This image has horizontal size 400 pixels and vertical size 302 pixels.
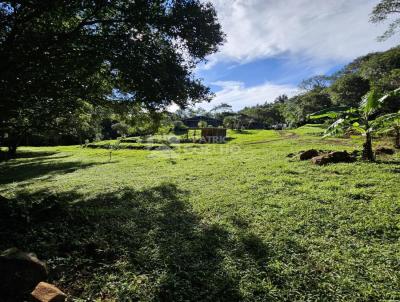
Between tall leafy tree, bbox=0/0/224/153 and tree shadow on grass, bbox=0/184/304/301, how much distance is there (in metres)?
3.73

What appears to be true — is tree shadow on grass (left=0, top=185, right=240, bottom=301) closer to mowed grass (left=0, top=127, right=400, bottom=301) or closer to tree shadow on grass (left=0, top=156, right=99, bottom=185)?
mowed grass (left=0, top=127, right=400, bottom=301)

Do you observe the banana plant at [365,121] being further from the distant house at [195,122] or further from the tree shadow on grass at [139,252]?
the distant house at [195,122]

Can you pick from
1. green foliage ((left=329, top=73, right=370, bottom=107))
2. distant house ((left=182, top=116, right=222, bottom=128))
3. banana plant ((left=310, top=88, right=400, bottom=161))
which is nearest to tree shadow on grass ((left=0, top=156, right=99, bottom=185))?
banana plant ((left=310, top=88, right=400, bottom=161))

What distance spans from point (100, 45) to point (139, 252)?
5.98 metres

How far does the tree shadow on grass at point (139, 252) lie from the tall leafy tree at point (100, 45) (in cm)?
373

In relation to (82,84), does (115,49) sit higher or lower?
higher

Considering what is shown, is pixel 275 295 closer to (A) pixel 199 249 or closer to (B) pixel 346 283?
(B) pixel 346 283

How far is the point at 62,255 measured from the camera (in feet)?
17.6

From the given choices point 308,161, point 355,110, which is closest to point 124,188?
point 308,161

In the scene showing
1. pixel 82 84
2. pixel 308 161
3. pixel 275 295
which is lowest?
pixel 275 295

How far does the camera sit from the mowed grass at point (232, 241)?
4309 mm

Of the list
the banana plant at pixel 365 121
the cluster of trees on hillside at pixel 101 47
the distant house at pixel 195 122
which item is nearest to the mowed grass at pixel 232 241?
the banana plant at pixel 365 121

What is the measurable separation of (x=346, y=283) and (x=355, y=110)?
1001cm

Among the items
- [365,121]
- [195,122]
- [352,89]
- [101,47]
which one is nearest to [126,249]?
[101,47]
